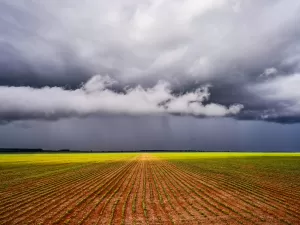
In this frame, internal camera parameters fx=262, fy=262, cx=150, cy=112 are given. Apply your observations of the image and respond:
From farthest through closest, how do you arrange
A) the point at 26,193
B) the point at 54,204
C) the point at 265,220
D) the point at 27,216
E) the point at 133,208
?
the point at 26,193 → the point at 54,204 → the point at 133,208 → the point at 27,216 → the point at 265,220

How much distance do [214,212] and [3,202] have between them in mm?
12983

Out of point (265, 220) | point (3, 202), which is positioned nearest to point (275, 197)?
point (265, 220)

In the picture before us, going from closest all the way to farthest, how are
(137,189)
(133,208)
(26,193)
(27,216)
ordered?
(27,216) < (133,208) < (26,193) < (137,189)

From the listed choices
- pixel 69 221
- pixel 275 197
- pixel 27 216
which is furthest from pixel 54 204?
pixel 275 197

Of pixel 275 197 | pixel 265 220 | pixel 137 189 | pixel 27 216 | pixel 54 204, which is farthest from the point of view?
pixel 137 189

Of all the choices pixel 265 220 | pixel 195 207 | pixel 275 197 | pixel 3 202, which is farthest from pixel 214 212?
pixel 3 202

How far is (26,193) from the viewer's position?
1977 centimetres

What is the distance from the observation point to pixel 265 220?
12.1 metres

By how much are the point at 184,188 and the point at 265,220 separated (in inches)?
382

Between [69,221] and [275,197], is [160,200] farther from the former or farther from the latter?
[275,197]

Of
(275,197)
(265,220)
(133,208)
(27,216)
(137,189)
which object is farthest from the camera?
(137,189)

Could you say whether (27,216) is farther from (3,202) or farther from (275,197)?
(275,197)

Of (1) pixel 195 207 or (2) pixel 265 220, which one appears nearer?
(2) pixel 265 220

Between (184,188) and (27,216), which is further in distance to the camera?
(184,188)
